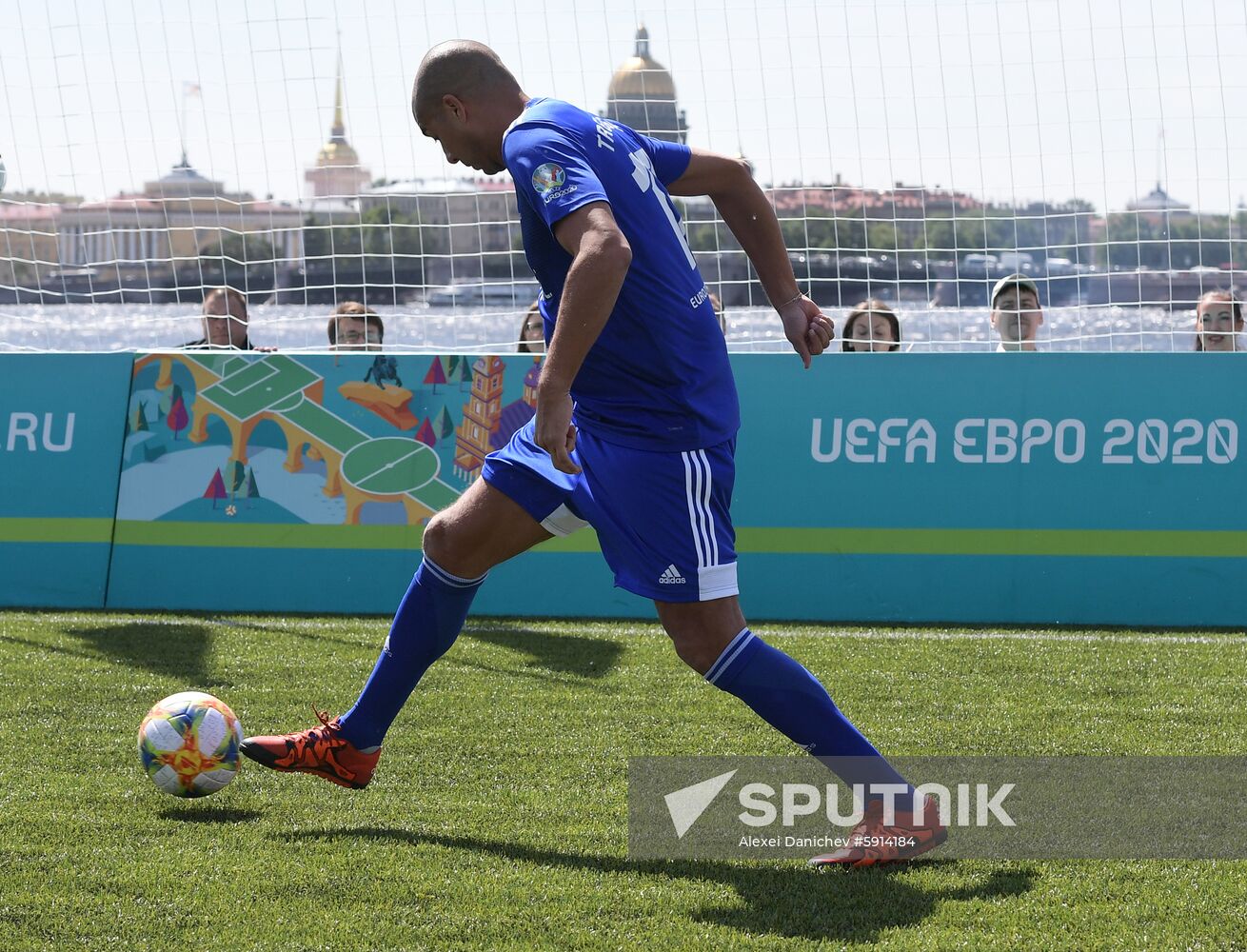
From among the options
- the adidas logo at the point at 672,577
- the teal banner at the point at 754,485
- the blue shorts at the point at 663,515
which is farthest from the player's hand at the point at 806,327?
the teal banner at the point at 754,485

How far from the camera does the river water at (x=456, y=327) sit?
7.64m

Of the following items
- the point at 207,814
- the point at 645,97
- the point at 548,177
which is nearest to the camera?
the point at 548,177

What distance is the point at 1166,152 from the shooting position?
24.8 ft

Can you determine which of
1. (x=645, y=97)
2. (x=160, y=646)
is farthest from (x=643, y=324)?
(x=645, y=97)

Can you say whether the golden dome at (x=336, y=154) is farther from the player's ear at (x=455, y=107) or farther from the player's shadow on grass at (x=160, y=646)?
the player's ear at (x=455, y=107)

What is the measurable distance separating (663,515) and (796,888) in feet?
2.98

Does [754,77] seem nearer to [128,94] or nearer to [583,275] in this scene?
[128,94]

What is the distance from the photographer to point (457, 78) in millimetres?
Answer: 3545

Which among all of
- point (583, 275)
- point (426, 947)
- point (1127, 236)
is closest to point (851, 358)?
point (1127, 236)

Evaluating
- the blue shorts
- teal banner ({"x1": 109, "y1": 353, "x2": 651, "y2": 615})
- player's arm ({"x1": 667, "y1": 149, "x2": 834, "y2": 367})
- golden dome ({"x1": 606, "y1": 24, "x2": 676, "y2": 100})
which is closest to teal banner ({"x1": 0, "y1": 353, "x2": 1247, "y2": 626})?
teal banner ({"x1": 109, "y1": 353, "x2": 651, "y2": 615})

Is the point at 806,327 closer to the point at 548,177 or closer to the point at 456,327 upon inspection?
the point at 548,177

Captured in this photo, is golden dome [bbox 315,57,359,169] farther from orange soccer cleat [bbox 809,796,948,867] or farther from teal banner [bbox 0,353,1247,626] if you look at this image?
orange soccer cleat [bbox 809,796,948,867]

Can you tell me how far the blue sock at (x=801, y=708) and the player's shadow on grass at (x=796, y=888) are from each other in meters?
0.23

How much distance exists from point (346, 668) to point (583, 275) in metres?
3.01
